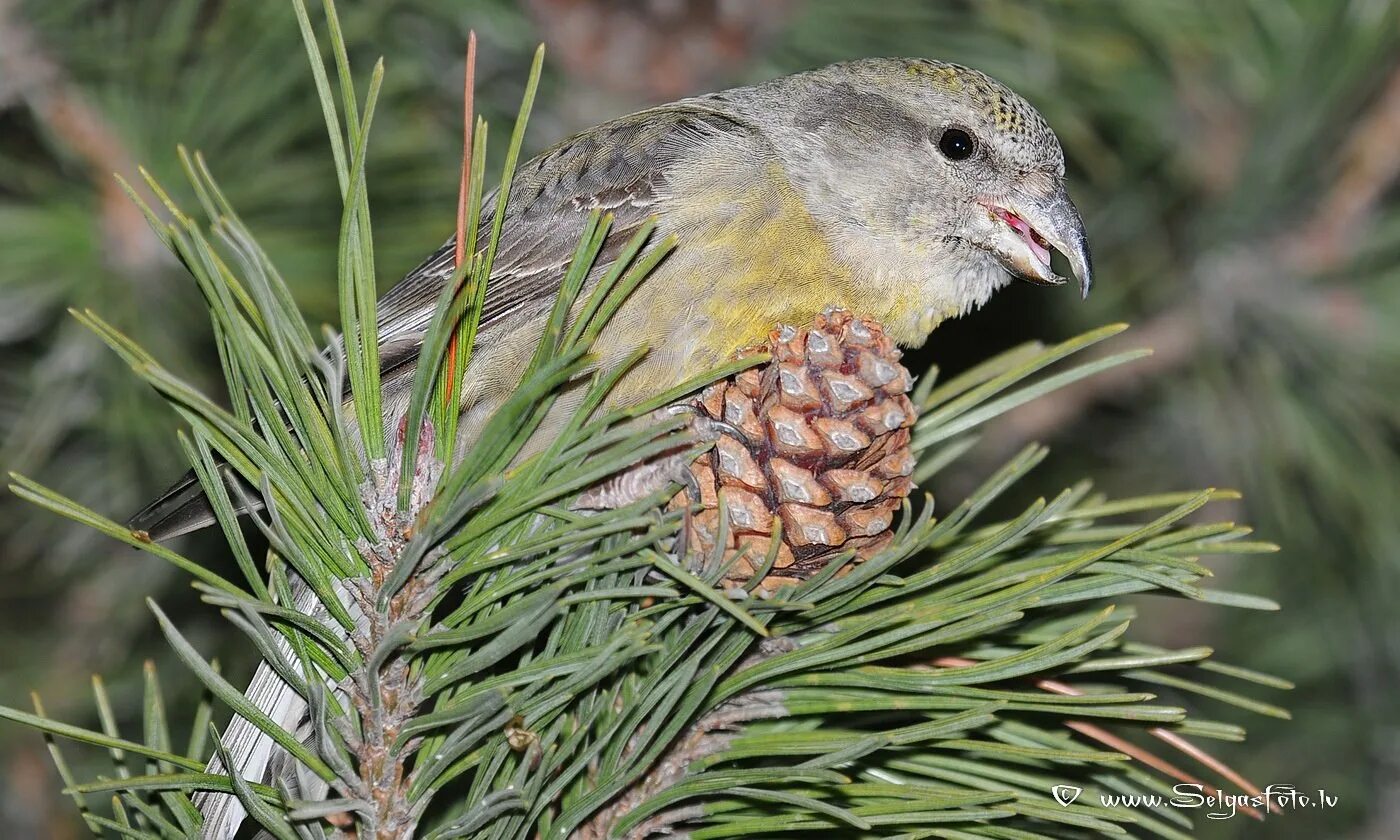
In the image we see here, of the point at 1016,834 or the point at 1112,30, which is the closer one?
the point at 1016,834

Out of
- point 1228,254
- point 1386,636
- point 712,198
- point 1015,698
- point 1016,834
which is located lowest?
point 1016,834

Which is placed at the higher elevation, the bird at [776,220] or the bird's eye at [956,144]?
the bird's eye at [956,144]

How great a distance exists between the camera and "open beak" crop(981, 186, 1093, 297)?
271 centimetres

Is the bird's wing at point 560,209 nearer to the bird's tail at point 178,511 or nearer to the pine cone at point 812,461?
the bird's tail at point 178,511

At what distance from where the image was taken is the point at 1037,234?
2824mm

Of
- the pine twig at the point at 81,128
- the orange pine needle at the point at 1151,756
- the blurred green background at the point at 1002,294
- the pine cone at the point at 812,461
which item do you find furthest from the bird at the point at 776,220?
the orange pine needle at the point at 1151,756

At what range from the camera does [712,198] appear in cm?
272

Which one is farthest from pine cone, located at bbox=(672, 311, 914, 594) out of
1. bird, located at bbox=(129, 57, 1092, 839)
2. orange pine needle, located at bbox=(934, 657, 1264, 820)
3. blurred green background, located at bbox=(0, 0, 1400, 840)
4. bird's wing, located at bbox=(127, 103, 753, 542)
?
blurred green background, located at bbox=(0, 0, 1400, 840)

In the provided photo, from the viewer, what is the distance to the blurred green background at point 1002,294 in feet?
9.37

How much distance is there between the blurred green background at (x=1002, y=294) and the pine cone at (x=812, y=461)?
135 centimetres

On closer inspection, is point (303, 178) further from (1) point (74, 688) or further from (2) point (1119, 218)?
(2) point (1119, 218)

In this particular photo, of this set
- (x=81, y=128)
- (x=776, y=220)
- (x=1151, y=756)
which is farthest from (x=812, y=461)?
(x=81, y=128)

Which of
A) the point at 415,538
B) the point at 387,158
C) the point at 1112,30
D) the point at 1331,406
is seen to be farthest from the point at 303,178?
the point at 1331,406

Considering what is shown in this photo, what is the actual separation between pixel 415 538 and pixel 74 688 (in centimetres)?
236
